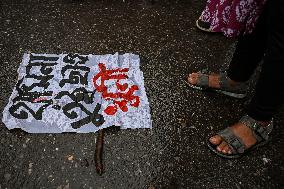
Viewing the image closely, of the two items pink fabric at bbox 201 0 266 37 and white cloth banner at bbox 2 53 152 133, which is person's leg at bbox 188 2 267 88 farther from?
white cloth banner at bbox 2 53 152 133

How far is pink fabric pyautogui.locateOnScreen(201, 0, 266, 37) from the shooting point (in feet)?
5.30

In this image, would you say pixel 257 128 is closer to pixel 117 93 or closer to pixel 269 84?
pixel 269 84

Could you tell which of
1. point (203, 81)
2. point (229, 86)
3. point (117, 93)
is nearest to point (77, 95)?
point (117, 93)

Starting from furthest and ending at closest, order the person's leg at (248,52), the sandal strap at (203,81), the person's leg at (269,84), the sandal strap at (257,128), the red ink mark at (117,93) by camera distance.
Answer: the sandal strap at (203,81) → the red ink mark at (117,93) → the sandal strap at (257,128) → the person's leg at (248,52) → the person's leg at (269,84)

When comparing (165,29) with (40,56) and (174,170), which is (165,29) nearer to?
(40,56)

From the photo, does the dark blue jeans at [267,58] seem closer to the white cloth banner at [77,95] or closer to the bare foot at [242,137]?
the bare foot at [242,137]

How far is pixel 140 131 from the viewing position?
203cm

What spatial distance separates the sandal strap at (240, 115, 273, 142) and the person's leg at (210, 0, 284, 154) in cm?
2

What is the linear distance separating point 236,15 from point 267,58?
0.89 ft

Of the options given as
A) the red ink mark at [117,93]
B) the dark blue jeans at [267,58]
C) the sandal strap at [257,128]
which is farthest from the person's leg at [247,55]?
the red ink mark at [117,93]

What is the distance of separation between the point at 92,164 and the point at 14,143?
1.57ft

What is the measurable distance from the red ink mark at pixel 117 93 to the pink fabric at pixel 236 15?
73 cm

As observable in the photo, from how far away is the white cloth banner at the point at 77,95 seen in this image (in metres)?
2.00

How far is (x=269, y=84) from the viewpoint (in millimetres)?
1642
